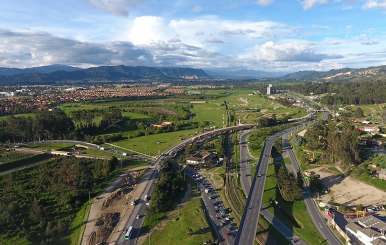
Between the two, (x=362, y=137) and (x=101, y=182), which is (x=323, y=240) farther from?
(x=362, y=137)

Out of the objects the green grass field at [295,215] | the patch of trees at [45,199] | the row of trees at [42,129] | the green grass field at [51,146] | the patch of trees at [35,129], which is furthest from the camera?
the row of trees at [42,129]

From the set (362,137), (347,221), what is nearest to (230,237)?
(347,221)

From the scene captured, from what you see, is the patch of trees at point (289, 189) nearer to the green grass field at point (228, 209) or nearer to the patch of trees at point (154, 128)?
the green grass field at point (228, 209)

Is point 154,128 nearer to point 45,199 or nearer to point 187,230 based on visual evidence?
point 45,199

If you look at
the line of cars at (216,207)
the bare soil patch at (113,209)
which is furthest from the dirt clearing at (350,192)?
the bare soil patch at (113,209)

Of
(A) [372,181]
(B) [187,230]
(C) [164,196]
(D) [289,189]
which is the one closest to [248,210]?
(B) [187,230]
